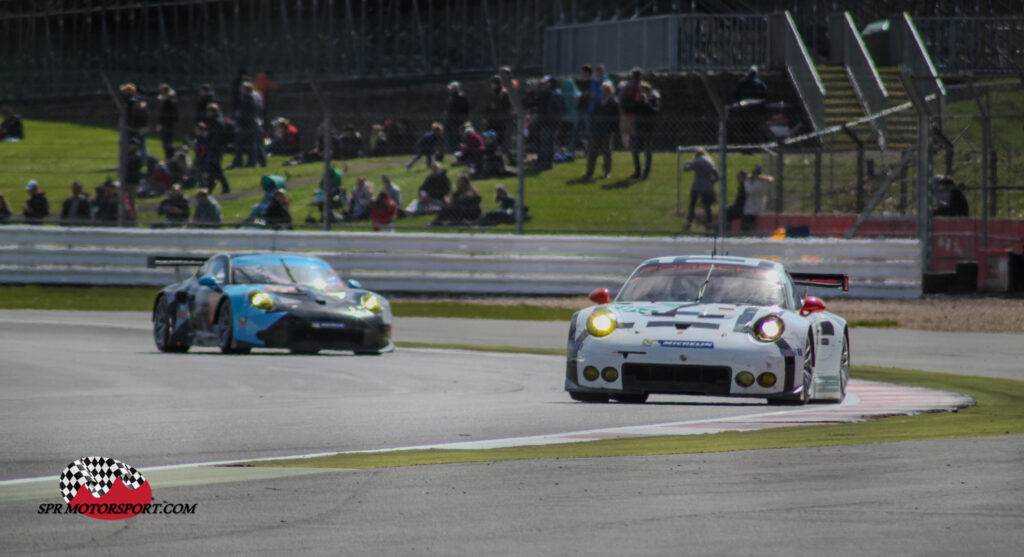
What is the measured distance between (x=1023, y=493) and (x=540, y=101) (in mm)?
18557

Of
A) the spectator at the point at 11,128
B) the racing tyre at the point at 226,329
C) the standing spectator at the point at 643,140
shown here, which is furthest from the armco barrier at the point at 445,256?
the racing tyre at the point at 226,329

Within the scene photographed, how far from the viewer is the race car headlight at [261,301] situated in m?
14.2

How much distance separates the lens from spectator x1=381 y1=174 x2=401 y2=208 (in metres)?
22.4

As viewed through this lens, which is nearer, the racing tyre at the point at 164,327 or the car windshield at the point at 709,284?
the car windshield at the point at 709,284

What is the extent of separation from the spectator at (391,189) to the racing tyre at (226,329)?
7.94m

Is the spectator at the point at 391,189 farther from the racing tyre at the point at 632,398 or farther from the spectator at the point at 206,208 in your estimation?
the racing tyre at the point at 632,398

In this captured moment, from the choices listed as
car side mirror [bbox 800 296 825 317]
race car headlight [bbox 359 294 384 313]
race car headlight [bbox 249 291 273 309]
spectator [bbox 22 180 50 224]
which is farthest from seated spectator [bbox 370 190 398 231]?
car side mirror [bbox 800 296 825 317]

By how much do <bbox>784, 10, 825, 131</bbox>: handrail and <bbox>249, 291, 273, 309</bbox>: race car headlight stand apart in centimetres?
1705

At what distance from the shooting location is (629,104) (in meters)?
23.7

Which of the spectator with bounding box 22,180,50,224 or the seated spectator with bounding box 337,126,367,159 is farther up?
the seated spectator with bounding box 337,126,367,159

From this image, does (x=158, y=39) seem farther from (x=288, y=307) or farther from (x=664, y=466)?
(x=664, y=466)

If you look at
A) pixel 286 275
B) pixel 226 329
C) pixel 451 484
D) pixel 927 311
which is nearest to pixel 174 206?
pixel 286 275

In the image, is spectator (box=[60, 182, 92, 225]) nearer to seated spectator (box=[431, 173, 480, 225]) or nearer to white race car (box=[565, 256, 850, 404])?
seated spectator (box=[431, 173, 480, 225])

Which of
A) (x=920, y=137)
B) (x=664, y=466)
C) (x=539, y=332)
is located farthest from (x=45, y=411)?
(x=920, y=137)
